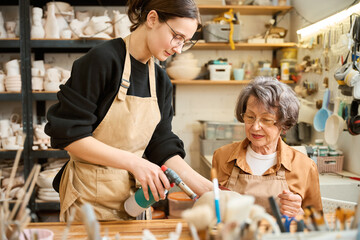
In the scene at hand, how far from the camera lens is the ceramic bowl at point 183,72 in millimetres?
3504

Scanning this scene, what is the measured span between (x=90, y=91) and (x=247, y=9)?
112 inches

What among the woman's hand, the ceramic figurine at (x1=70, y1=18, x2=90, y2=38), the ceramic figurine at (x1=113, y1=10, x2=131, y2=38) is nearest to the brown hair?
the woman's hand

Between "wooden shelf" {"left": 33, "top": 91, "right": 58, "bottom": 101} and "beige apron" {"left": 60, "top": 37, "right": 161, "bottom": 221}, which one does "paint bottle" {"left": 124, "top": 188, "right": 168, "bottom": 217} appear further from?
"wooden shelf" {"left": 33, "top": 91, "right": 58, "bottom": 101}

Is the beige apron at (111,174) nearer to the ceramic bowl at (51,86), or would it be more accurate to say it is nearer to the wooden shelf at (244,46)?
the ceramic bowl at (51,86)

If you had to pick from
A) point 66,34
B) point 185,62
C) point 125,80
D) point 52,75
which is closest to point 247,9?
point 185,62

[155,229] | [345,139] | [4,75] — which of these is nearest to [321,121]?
[345,139]

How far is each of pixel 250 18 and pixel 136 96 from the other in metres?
2.89

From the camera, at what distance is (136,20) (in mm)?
1369

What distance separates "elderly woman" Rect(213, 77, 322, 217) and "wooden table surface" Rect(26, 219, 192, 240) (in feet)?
2.09

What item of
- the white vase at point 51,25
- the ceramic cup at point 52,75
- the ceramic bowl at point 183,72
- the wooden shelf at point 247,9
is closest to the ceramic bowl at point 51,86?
the ceramic cup at point 52,75

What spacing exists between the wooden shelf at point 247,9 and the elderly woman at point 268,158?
6.48 ft

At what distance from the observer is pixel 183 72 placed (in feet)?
11.5

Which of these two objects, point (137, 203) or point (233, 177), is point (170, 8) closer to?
point (137, 203)

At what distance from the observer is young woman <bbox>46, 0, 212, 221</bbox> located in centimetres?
114
